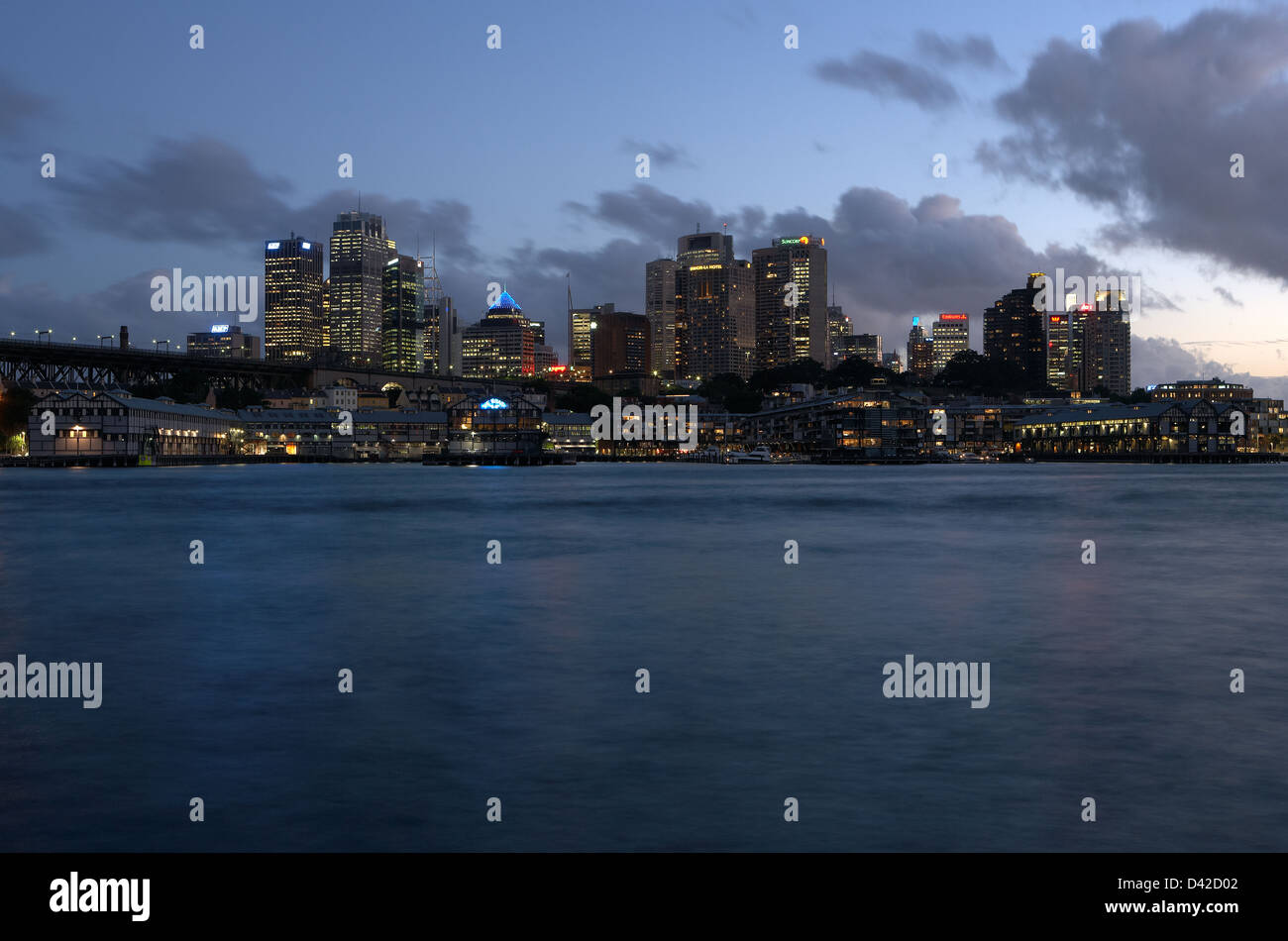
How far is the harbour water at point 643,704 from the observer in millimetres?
10805

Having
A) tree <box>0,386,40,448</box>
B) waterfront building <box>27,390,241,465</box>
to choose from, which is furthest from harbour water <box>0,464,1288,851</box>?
tree <box>0,386,40,448</box>

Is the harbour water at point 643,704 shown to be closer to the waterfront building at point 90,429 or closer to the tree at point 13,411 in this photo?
the waterfront building at point 90,429

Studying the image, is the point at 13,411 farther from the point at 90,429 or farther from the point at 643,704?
the point at 643,704

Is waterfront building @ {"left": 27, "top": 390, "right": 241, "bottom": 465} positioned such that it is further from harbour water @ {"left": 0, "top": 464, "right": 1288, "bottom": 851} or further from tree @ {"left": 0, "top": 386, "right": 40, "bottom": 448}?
harbour water @ {"left": 0, "top": 464, "right": 1288, "bottom": 851}

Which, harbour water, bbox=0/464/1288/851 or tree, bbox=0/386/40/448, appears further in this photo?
tree, bbox=0/386/40/448

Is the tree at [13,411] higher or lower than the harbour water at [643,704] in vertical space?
higher

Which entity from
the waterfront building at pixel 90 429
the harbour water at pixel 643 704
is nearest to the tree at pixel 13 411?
the waterfront building at pixel 90 429

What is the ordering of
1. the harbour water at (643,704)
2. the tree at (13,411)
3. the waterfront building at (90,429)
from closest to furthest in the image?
the harbour water at (643,704) < the waterfront building at (90,429) < the tree at (13,411)

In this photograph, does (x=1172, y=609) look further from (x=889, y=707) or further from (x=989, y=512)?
(x=989, y=512)

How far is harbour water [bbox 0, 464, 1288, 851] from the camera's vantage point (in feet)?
35.4

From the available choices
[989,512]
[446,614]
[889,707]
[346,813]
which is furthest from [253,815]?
[989,512]

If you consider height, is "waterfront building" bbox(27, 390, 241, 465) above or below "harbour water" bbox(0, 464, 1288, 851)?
above

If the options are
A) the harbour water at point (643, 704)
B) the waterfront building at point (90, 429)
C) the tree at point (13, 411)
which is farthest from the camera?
the tree at point (13, 411)
